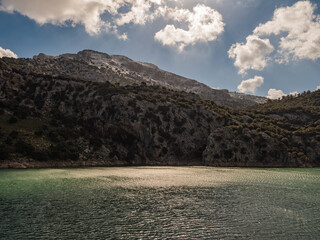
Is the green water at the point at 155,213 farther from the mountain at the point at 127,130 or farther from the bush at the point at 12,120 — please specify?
the bush at the point at 12,120

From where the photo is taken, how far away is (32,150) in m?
77.7

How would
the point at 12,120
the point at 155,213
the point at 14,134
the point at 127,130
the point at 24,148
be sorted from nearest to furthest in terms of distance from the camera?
1. the point at 155,213
2. the point at 24,148
3. the point at 14,134
4. the point at 12,120
5. the point at 127,130

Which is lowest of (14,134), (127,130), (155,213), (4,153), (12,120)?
(155,213)

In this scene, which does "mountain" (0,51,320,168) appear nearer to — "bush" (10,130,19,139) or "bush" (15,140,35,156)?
"bush" (10,130,19,139)

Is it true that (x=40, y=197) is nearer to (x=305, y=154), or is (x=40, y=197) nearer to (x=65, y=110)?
(x=65, y=110)

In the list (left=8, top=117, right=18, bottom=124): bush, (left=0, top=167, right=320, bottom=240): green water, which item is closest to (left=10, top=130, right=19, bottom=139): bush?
(left=8, top=117, right=18, bottom=124): bush

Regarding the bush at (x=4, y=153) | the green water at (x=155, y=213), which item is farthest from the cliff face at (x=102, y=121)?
the green water at (x=155, y=213)

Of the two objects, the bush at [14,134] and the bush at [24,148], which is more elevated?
the bush at [14,134]

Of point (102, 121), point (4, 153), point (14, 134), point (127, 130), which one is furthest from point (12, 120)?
point (127, 130)

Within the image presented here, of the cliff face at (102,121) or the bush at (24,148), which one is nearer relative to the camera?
the bush at (24,148)

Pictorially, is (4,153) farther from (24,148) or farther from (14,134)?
(14,134)

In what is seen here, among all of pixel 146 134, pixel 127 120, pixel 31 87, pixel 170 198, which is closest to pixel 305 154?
pixel 146 134

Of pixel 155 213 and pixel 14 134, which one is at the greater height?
pixel 14 134

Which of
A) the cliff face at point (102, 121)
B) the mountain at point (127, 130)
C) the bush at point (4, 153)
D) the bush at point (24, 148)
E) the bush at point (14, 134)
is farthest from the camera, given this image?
the cliff face at point (102, 121)
